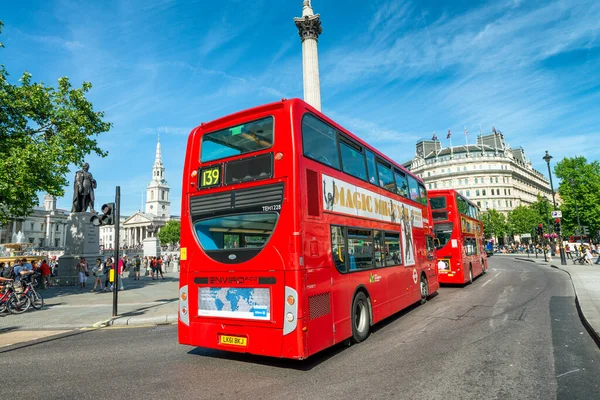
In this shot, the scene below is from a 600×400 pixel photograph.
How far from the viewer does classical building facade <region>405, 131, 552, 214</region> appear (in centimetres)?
8994

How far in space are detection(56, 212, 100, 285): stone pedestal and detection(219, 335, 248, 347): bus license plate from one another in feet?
67.5

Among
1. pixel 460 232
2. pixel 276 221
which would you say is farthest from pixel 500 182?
pixel 276 221

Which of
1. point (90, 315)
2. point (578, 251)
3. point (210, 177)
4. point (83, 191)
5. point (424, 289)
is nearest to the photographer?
point (210, 177)

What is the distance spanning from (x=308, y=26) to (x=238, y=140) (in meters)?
39.9

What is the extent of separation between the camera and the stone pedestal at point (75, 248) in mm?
23078

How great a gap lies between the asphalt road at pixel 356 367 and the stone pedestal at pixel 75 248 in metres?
16.6

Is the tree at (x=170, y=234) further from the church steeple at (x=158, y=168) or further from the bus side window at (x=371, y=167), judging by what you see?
the bus side window at (x=371, y=167)

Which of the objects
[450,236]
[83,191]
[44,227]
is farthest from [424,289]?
[44,227]

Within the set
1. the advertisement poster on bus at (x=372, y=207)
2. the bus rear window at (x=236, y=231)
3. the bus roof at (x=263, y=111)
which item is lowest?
the bus rear window at (x=236, y=231)

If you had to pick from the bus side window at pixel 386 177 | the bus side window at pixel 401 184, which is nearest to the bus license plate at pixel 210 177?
the bus side window at pixel 386 177

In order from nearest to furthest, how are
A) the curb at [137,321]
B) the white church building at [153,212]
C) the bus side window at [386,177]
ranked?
the bus side window at [386,177] → the curb at [137,321] → the white church building at [153,212]

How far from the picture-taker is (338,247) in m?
6.72

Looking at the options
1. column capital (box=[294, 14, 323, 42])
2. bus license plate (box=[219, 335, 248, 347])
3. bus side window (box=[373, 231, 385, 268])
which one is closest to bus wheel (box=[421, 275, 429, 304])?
bus side window (box=[373, 231, 385, 268])

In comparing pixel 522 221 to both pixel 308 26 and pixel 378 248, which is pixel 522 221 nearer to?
pixel 308 26
